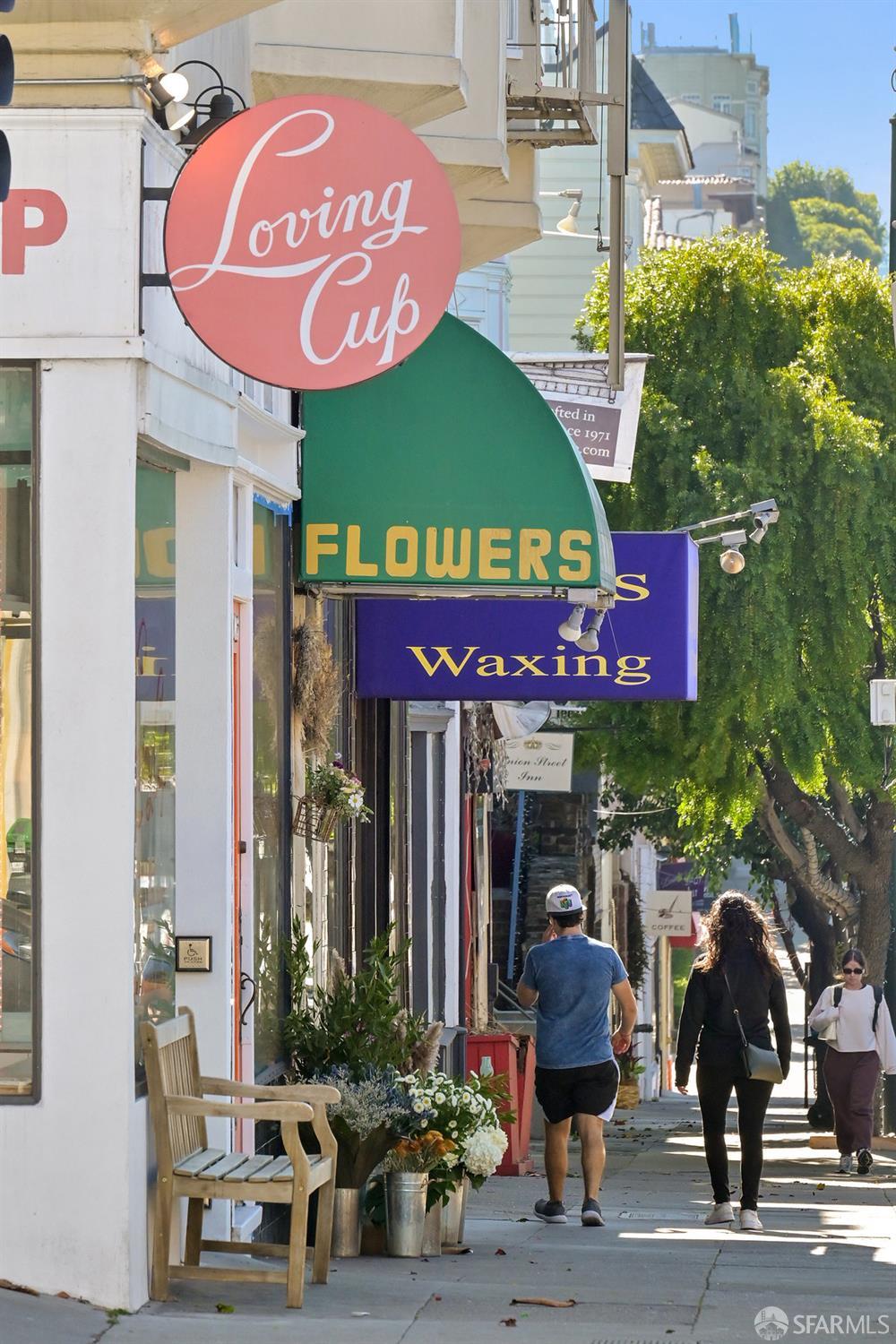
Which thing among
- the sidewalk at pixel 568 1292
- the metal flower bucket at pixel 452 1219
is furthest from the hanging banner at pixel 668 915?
the metal flower bucket at pixel 452 1219

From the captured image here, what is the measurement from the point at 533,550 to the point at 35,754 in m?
3.39

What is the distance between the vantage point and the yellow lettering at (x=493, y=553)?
9.70 meters

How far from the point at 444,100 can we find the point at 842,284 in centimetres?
1373

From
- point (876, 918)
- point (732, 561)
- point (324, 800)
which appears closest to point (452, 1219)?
point (324, 800)

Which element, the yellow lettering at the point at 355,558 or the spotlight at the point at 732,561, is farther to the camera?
the spotlight at the point at 732,561

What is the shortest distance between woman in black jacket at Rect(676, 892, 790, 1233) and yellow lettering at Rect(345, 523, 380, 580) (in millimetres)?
2431

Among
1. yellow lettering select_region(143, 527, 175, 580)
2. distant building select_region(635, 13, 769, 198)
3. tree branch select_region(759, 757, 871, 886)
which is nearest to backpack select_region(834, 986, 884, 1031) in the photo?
tree branch select_region(759, 757, 871, 886)

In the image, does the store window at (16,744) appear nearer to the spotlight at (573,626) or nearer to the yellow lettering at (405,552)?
the yellow lettering at (405,552)

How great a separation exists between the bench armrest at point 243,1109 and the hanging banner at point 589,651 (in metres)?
4.69

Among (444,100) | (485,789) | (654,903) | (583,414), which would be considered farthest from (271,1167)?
(654,903)

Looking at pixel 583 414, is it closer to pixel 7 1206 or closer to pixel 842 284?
pixel 842 284

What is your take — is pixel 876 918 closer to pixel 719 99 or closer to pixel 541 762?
pixel 541 762

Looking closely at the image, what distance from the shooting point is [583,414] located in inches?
602

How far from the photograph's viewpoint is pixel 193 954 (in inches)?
314
